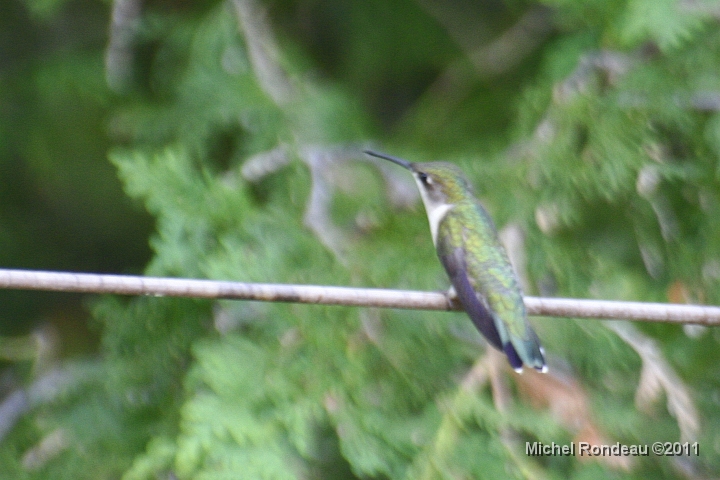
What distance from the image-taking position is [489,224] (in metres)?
2.77

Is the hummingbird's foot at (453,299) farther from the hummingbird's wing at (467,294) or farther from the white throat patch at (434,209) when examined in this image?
the white throat patch at (434,209)

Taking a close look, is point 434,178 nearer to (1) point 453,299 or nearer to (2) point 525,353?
(1) point 453,299

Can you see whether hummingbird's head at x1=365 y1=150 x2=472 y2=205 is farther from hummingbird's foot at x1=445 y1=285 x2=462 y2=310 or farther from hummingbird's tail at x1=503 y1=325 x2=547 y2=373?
hummingbird's tail at x1=503 y1=325 x2=547 y2=373

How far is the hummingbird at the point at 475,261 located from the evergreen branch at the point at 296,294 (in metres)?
0.32

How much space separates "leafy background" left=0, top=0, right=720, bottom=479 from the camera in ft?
6.86

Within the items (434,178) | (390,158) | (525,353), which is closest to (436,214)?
(434,178)

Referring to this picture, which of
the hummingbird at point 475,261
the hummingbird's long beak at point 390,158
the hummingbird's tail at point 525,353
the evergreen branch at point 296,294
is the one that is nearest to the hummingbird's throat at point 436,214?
the hummingbird at point 475,261

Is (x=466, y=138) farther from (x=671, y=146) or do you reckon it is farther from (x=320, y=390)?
(x=320, y=390)

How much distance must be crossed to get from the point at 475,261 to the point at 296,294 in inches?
46.1

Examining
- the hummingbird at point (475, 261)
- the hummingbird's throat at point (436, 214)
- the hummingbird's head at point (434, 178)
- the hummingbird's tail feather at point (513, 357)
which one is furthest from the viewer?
the hummingbird's head at point (434, 178)

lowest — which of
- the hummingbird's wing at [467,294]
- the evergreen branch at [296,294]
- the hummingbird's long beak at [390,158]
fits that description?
the hummingbird's wing at [467,294]

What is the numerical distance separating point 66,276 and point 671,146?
2152 millimetres

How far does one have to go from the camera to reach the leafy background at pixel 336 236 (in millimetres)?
2092

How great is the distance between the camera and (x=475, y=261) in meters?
2.69
